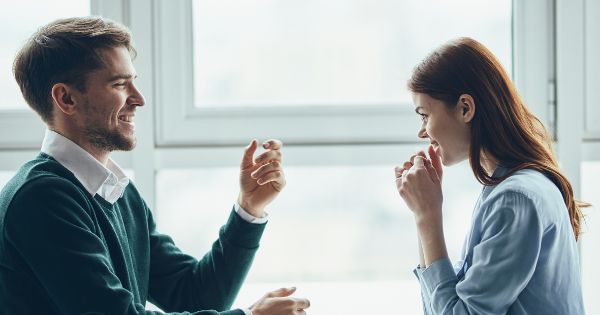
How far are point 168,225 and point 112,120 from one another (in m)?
0.66

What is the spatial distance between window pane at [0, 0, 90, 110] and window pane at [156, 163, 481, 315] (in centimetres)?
50

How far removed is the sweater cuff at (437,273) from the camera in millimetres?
1371

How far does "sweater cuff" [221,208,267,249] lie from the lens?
1639mm

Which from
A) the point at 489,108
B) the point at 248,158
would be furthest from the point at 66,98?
the point at 489,108

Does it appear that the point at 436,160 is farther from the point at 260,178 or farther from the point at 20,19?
the point at 20,19

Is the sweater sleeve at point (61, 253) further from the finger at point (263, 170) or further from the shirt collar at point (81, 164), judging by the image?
the finger at point (263, 170)

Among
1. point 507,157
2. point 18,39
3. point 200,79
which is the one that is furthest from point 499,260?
point 18,39

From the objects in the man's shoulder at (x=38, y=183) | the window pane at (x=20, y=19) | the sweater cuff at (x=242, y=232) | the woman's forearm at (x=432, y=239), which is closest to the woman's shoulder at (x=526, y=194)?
the woman's forearm at (x=432, y=239)

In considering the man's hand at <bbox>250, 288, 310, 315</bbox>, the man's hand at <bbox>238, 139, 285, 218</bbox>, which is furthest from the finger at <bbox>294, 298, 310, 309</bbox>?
the man's hand at <bbox>238, 139, 285, 218</bbox>

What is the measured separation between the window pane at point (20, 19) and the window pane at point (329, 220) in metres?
0.50

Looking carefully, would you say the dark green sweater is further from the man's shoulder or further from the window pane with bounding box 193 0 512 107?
the window pane with bounding box 193 0 512 107

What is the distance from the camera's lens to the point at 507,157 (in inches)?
55.1

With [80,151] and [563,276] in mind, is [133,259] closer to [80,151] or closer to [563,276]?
[80,151]

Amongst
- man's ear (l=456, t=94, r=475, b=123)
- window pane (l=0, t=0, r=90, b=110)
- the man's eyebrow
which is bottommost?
man's ear (l=456, t=94, r=475, b=123)
